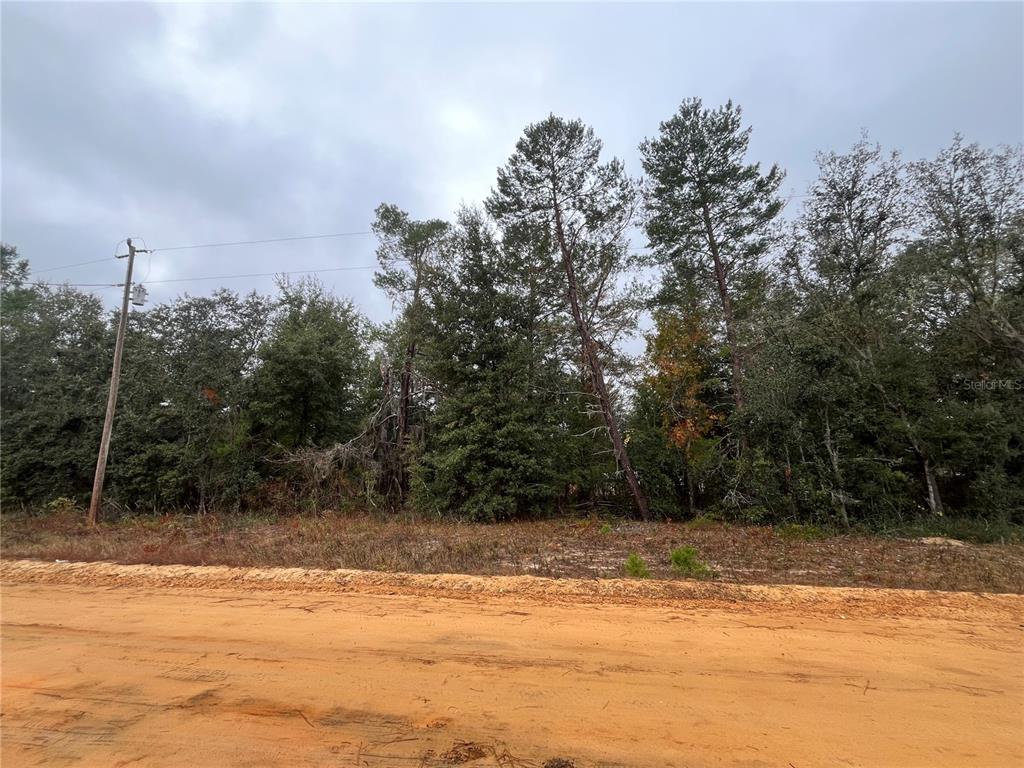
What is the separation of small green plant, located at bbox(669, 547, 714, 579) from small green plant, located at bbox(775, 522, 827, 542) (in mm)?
5723

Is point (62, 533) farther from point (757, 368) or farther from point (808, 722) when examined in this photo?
point (757, 368)

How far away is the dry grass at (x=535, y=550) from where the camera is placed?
8289mm

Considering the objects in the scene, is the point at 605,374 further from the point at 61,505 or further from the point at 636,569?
the point at 61,505

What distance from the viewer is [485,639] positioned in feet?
17.2

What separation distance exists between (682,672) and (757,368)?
13863 millimetres

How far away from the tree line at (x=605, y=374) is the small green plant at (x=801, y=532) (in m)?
1.48

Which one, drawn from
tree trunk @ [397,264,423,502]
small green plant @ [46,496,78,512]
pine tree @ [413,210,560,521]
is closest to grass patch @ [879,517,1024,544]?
pine tree @ [413,210,560,521]

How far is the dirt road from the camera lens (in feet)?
10.7

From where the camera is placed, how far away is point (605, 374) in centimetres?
2014

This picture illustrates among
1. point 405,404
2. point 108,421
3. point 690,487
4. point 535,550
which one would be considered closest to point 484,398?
point 405,404

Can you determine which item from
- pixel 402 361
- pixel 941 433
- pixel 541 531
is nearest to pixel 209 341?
pixel 402 361

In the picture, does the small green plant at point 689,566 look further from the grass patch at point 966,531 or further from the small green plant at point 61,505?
the small green plant at point 61,505

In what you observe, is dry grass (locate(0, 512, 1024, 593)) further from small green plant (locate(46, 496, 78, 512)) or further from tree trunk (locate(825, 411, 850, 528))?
small green plant (locate(46, 496, 78, 512))

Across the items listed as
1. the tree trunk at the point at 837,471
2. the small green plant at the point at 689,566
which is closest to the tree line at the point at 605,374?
the tree trunk at the point at 837,471
